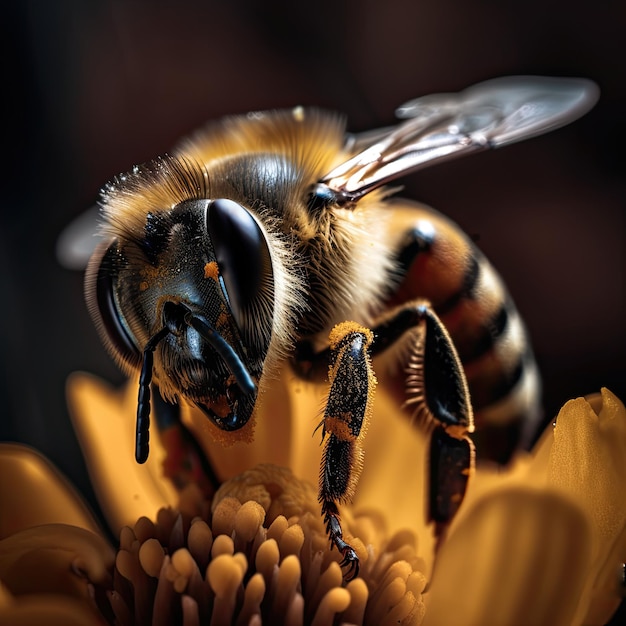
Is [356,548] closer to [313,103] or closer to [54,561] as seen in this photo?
[54,561]

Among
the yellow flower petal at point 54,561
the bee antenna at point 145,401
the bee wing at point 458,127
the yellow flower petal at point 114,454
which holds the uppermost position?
the bee wing at point 458,127

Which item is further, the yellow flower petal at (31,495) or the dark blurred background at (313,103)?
the dark blurred background at (313,103)

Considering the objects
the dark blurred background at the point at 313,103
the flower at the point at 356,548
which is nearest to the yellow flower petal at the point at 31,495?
the flower at the point at 356,548

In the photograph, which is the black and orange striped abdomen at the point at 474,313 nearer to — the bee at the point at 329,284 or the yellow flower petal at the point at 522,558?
the bee at the point at 329,284

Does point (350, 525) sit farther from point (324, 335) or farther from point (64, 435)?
point (64, 435)

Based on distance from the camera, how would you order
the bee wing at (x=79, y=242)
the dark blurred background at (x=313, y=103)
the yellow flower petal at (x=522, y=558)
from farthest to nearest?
the dark blurred background at (x=313, y=103) < the bee wing at (x=79, y=242) < the yellow flower petal at (x=522, y=558)

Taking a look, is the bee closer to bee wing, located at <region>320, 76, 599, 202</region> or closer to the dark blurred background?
bee wing, located at <region>320, 76, 599, 202</region>

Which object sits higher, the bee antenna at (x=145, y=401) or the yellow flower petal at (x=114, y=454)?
the bee antenna at (x=145, y=401)
